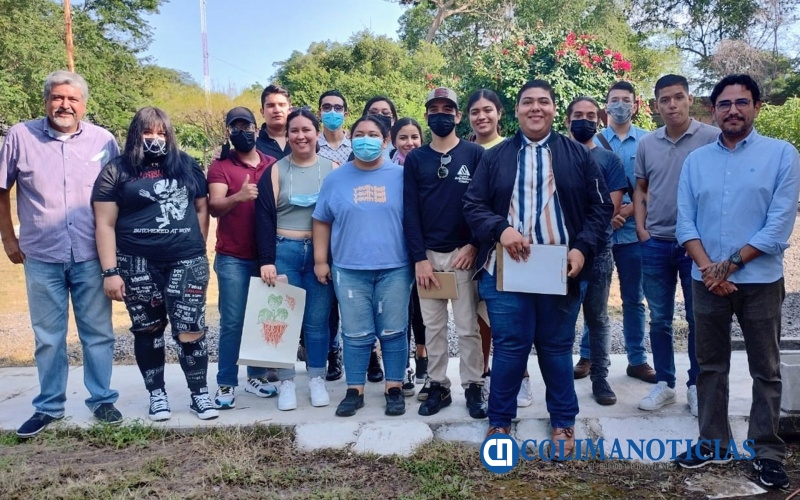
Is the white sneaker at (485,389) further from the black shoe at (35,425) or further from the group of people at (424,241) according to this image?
the black shoe at (35,425)

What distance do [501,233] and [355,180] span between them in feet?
3.53

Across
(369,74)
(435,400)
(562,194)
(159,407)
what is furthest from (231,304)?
(369,74)

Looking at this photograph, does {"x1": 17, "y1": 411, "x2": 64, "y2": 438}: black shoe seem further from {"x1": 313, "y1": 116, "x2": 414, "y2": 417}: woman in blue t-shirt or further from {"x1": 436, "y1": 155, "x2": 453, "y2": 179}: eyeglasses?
{"x1": 436, "y1": 155, "x2": 453, "y2": 179}: eyeglasses

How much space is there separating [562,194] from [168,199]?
7.83ft

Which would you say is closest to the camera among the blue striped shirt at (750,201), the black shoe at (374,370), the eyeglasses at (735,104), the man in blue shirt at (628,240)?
the blue striped shirt at (750,201)

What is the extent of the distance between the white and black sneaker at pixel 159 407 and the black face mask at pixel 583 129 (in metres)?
Result: 3.24

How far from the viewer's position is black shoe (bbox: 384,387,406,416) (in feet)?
13.7

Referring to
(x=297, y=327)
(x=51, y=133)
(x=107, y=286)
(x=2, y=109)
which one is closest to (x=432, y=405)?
Answer: (x=297, y=327)

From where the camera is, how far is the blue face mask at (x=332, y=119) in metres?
4.96

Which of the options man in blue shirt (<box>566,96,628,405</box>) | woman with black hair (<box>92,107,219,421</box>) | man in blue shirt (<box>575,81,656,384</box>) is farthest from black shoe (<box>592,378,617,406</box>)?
woman with black hair (<box>92,107,219,421</box>)

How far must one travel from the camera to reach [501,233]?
3.55 meters

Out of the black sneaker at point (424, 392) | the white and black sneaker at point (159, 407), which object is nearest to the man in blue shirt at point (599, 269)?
the black sneaker at point (424, 392)

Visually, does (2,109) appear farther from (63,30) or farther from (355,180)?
(355,180)

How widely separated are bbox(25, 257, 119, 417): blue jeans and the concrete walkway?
22 centimetres
